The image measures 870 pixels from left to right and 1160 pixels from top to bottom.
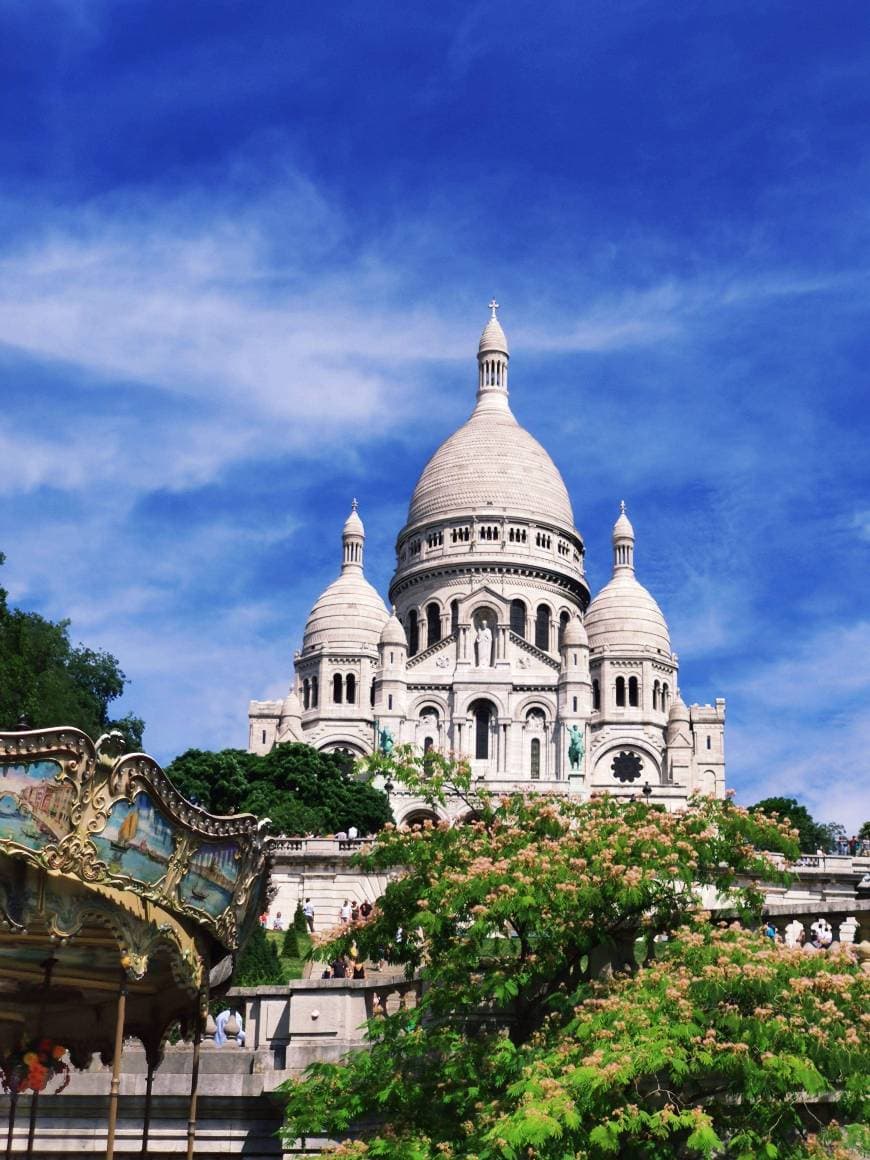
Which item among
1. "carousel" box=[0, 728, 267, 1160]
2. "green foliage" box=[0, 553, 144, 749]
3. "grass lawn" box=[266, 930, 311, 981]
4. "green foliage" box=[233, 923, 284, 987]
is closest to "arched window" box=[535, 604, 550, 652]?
"green foliage" box=[0, 553, 144, 749]

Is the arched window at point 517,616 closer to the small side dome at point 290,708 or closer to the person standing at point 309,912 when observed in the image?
the small side dome at point 290,708

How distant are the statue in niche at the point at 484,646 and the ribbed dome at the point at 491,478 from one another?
9.27m

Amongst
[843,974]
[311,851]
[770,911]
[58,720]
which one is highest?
[58,720]

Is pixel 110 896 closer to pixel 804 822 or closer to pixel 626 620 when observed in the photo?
pixel 804 822

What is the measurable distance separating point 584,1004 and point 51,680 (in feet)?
126

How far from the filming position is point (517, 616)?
94.4 meters

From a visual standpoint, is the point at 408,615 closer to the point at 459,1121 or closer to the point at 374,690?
the point at 374,690

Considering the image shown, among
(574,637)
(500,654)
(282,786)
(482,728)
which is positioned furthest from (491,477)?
(282,786)

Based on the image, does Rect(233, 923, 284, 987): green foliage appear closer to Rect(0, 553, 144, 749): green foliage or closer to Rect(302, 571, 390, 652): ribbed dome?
Rect(0, 553, 144, 749): green foliage

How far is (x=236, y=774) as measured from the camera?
219ft

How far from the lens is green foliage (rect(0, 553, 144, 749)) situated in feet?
159

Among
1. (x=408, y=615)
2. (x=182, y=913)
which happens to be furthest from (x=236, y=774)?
(x=182, y=913)

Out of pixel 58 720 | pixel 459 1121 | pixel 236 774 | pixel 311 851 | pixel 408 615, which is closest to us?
pixel 459 1121

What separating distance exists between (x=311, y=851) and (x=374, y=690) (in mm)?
43030
